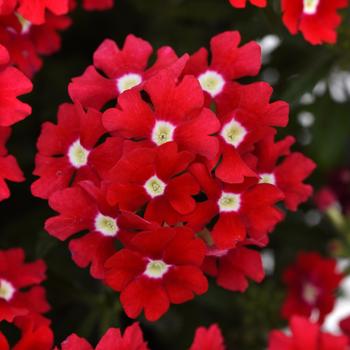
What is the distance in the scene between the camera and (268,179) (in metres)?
1.24

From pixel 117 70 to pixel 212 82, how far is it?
14cm

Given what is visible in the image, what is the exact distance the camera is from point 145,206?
3.73 feet

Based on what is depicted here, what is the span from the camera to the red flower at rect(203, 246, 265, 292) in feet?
3.95

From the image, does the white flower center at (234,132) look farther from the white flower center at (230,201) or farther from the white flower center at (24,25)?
the white flower center at (24,25)

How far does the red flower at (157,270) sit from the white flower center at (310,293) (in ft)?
1.70

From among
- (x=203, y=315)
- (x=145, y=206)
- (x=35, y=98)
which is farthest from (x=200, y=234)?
(x=35, y=98)

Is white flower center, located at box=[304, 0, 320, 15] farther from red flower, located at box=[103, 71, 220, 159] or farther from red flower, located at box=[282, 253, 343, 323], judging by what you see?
red flower, located at box=[282, 253, 343, 323]

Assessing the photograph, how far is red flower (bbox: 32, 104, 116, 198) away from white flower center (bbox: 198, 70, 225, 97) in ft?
0.54

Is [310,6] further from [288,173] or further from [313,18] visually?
[288,173]

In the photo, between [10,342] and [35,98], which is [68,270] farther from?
[35,98]

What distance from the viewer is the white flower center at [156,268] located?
3.71 feet

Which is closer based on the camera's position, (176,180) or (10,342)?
(176,180)

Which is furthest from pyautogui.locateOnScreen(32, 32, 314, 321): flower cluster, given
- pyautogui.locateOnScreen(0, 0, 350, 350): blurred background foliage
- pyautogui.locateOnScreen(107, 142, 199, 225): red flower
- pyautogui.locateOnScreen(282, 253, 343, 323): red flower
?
pyautogui.locateOnScreen(282, 253, 343, 323): red flower

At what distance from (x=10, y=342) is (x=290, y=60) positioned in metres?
0.90
